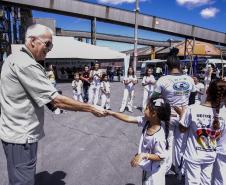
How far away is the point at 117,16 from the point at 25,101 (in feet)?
97.7

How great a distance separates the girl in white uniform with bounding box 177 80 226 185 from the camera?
11.0 ft

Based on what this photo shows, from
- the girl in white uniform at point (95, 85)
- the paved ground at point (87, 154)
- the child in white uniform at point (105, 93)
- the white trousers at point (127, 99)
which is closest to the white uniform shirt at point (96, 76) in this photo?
the girl in white uniform at point (95, 85)

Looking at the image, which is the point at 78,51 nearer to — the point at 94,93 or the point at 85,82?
the point at 85,82

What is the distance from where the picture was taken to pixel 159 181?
3133 millimetres

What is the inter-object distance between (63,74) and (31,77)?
29414 mm

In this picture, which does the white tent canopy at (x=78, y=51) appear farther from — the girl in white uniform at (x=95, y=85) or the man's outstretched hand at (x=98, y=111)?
the man's outstretched hand at (x=98, y=111)

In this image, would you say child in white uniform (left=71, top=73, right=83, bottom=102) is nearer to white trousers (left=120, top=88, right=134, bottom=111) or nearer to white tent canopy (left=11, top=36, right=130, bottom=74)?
white trousers (left=120, top=88, right=134, bottom=111)

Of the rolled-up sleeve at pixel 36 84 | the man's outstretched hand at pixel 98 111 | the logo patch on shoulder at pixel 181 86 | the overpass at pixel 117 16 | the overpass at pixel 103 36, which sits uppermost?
the overpass at pixel 117 16

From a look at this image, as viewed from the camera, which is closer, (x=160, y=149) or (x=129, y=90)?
(x=160, y=149)

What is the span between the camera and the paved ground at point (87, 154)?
4820 mm

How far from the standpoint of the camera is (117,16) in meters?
31.5

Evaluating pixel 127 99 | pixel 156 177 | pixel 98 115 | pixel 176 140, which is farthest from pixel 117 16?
pixel 156 177

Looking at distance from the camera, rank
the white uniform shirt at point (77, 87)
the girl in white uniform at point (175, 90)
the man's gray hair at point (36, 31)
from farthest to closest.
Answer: the white uniform shirt at point (77, 87) → the girl in white uniform at point (175, 90) → the man's gray hair at point (36, 31)

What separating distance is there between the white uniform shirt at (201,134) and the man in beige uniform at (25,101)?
132 centimetres
